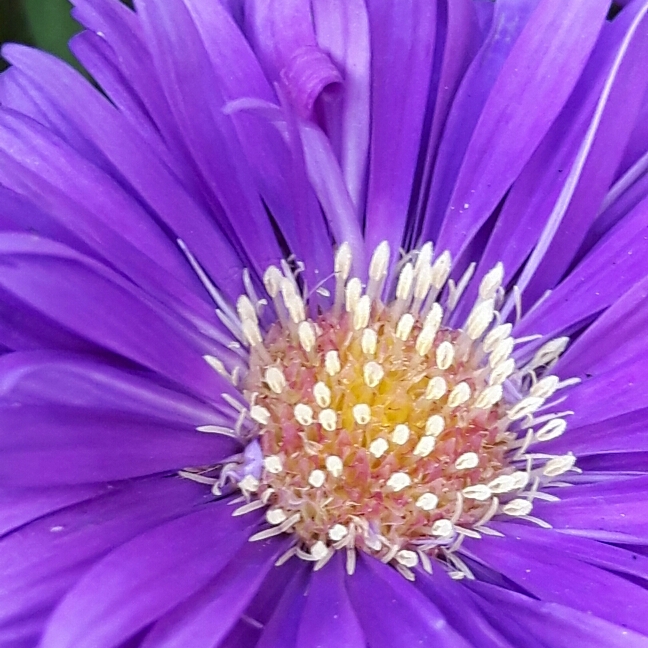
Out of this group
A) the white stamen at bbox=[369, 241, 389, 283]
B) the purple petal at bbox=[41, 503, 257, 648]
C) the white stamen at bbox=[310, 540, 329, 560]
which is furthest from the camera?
the white stamen at bbox=[369, 241, 389, 283]

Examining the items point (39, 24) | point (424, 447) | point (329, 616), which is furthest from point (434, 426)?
point (39, 24)

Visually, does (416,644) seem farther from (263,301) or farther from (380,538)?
(263,301)

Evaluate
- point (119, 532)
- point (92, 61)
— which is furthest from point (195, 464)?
point (92, 61)

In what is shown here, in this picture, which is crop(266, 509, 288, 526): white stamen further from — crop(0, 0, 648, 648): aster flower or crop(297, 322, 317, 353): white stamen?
crop(297, 322, 317, 353): white stamen

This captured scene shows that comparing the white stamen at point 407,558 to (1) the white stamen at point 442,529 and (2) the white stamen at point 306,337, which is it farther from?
(2) the white stamen at point 306,337

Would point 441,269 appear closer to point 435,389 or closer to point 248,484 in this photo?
point 435,389

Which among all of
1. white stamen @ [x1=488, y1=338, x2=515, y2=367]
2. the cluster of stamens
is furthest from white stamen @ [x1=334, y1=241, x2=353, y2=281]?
white stamen @ [x1=488, y1=338, x2=515, y2=367]
